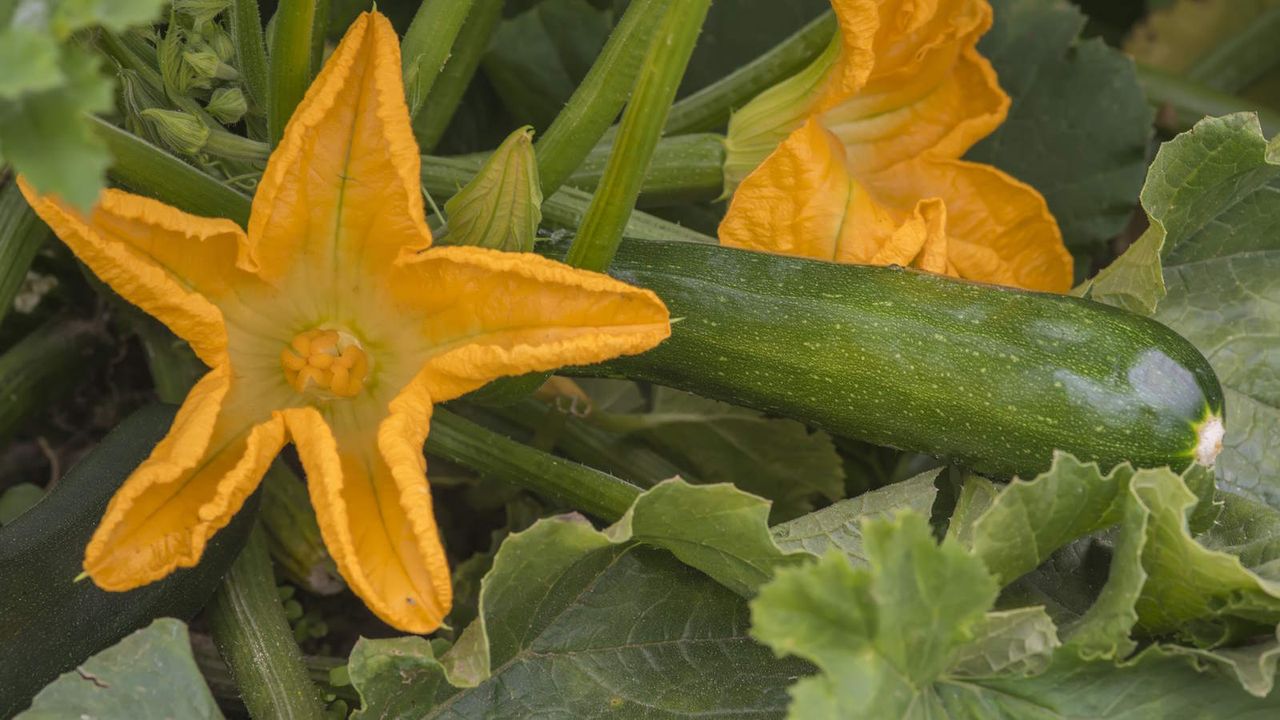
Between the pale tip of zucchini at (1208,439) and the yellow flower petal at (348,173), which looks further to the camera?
the pale tip of zucchini at (1208,439)

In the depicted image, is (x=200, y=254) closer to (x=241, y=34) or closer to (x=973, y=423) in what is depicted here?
(x=241, y=34)

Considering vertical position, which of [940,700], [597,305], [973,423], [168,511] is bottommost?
[940,700]

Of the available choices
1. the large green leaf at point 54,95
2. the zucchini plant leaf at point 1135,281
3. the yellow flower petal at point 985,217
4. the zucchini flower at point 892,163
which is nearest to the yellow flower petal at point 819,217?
the zucchini flower at point 892,163

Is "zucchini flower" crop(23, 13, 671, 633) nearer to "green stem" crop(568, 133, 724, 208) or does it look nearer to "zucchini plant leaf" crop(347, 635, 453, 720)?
"zucchini plant leaf" crop(347, 635, 453, 720)

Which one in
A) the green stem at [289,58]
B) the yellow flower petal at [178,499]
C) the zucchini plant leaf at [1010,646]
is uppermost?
the green stem at [289,58]

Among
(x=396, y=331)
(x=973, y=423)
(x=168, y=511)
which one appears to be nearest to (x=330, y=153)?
(x=396, y=331)

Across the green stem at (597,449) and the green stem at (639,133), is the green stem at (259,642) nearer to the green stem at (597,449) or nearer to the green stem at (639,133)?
the green stem at (597,449)

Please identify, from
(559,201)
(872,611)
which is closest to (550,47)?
Result: (559,201)
